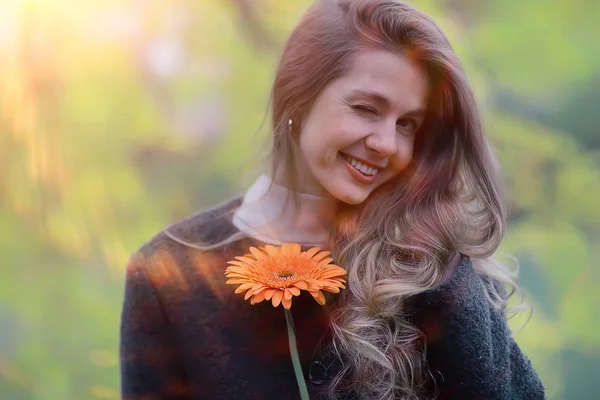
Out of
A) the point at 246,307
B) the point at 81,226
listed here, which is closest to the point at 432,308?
the point at 246,307

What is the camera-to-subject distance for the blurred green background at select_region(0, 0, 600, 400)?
1.52 meters

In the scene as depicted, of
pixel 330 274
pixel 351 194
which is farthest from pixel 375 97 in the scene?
pixel 330 274

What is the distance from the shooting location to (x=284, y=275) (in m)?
0.82

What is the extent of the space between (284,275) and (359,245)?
0.54 feet

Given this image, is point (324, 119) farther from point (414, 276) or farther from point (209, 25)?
point (209, 25)

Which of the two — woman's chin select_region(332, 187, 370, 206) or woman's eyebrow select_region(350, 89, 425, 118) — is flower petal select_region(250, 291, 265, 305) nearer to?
woman's chin select_region(332, 187, 370, 206)

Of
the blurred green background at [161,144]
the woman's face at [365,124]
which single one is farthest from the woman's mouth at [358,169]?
the blurred green background at [161,144]

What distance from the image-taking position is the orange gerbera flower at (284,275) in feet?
2.56

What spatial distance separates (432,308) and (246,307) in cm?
29

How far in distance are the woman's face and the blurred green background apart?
64 cm

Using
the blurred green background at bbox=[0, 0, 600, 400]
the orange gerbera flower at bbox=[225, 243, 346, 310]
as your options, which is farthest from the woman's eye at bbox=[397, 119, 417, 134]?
the blurred green background at bbox=[0, 0, 600, 400]

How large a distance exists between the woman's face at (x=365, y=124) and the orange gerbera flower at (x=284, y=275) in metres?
0.13

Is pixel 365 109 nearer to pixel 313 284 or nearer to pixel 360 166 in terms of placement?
pixel 360 166

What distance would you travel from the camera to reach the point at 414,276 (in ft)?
2.87
